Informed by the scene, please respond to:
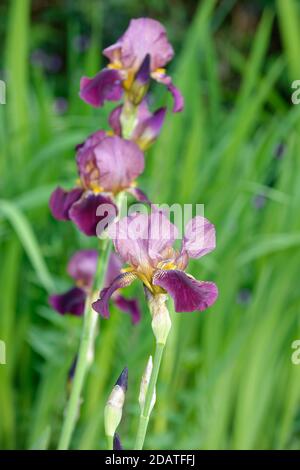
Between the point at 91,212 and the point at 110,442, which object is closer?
the point at 110,442

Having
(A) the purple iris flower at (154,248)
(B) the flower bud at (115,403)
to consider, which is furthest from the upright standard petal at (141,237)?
(B) the flower bud at (115,403)

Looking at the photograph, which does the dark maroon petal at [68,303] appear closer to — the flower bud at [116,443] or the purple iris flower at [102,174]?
the purple iris flower at [102,174]

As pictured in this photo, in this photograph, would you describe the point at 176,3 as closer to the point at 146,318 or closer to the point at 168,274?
the point at 146,318

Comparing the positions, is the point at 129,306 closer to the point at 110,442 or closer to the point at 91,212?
the point at 91,212

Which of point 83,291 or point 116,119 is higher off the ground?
point 116,119

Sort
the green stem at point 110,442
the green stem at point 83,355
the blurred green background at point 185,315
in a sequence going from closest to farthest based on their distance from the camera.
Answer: the green stem at point 110,442, the green stem at point 83,355, the blurred green background at point 185,315

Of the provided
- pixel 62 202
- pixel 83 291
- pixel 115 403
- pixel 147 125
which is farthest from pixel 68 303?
pixel 115 403

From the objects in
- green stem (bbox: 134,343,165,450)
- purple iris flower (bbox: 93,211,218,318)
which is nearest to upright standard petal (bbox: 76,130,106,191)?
purple iris flower (bbox: 93,211,218,318)
